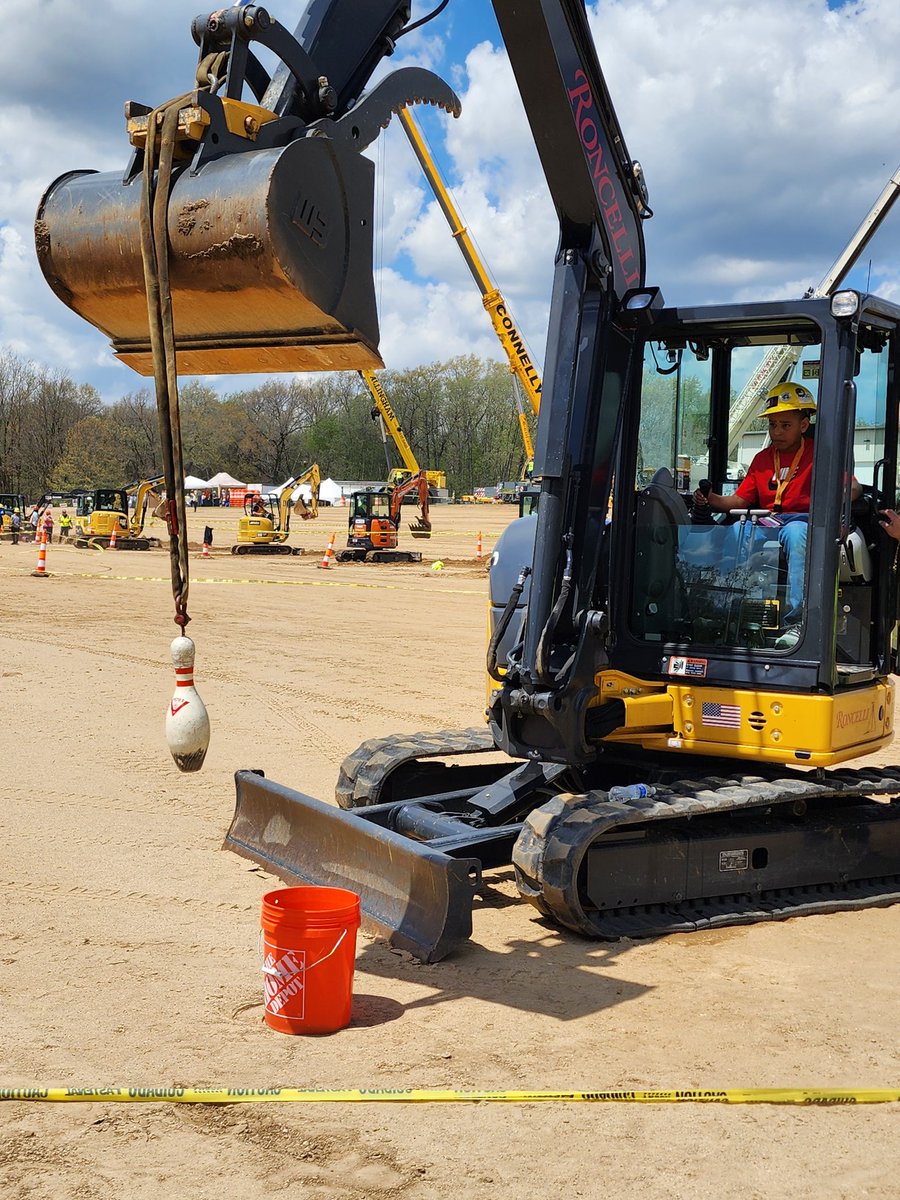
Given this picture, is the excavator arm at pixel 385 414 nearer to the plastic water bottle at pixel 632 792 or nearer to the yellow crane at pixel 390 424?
the yellow crane at pixel 390 424

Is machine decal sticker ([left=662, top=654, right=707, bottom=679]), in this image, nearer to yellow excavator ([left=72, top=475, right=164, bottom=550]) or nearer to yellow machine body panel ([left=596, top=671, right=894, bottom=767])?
yellow machine body panel ([left=596, top=671, right=894, bottom=767])

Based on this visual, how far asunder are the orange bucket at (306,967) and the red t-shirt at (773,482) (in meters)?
3.02

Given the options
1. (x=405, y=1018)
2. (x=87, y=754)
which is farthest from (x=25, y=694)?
(x=405, y=1018)

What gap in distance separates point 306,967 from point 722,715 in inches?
100

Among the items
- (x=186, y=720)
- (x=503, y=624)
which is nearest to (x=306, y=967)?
(x=186, y=720)

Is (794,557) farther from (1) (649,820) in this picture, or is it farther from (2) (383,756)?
(2) (383,756)

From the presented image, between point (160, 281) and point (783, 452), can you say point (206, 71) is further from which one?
point (783, 452)

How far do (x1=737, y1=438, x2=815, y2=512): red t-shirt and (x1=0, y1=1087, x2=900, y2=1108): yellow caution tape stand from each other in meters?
2.92

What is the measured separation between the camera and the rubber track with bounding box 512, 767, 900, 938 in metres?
5.50

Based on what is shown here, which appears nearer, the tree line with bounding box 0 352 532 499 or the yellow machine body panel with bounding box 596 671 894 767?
the yellow machine body panel with bounding box 596 671 894 767

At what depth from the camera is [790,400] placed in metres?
6.09

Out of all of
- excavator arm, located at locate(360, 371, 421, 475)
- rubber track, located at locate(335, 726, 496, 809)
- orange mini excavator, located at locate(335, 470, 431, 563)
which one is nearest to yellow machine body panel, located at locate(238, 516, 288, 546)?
orange mini excavator, located at locate(335, 470, 431, 563)

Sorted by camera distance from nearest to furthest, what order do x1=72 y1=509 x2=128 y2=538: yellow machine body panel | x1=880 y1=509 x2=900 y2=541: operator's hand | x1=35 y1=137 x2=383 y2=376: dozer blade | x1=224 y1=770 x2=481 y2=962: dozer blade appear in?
x1=35 y1=137 x2=383 y2=376: dozer blade → x1=224 y1=770 x2=481 y2=962: dozer blade → x1=880 y1=509 x2=900 y2=541: operator's hand → x1=72 y1=509 x2=128 y2=538: yellow machine body panel

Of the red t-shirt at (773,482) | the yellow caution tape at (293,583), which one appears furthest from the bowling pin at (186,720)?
the yellow caution tape at (293,583)
